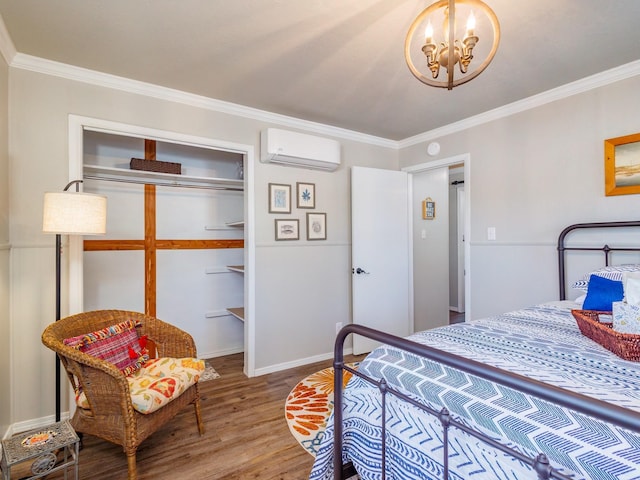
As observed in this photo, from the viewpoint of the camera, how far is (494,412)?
2.95ft

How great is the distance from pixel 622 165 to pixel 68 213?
3.47 m

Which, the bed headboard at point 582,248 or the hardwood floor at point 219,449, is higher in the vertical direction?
the bed headboard at point 582,248

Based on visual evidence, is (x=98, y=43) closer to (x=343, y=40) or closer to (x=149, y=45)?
(x=149, y=45)

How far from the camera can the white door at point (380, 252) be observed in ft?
11.3

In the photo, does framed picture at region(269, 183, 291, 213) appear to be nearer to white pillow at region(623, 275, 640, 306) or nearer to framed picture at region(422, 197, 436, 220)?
framed picture at region(422, 197, 436, 220)

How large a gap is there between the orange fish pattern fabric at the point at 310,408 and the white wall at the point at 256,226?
1.49 ft

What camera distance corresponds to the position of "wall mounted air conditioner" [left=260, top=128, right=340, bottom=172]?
9.63ft

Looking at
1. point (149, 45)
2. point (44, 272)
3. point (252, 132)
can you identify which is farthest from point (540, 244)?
point (44, 272)

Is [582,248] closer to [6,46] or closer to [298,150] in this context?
[298,150]

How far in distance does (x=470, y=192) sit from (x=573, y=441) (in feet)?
8.85

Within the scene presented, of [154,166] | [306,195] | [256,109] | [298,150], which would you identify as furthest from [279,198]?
[154,166]

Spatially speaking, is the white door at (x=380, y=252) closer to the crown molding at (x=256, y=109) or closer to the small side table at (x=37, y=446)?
the crown molding at (x=256, y=109)

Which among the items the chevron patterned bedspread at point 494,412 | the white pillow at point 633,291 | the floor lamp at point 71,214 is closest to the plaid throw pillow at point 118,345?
the floor lamp at point 71,214

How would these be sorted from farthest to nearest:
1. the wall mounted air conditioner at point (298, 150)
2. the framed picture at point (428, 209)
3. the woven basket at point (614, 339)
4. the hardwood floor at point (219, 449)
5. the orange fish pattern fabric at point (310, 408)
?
the framed picture at point (428, 209) → the wall mounted air conditioner at point (298, 150) → the orange fish pattern fabric at point (310, 408) → the hardwood floor at point (219, 449) → the woven basket at point (614, 339)
